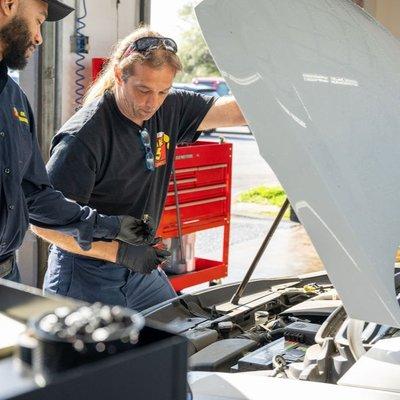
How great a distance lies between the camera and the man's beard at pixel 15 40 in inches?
104

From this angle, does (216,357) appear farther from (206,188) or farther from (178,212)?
(206,188)

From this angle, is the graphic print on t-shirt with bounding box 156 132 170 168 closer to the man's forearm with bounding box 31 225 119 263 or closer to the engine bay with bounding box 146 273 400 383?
the man's forearm with bounding box 31 225 119 263

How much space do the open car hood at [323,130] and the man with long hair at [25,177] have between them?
3.62ft

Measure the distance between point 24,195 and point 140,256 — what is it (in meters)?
0.53

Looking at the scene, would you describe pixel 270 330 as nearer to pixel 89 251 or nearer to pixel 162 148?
pixel 89 251

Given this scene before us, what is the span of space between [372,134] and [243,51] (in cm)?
45

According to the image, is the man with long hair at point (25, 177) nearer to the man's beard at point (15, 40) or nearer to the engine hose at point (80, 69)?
the man's beard at point (15, 40)

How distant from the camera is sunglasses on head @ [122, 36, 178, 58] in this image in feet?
9.74

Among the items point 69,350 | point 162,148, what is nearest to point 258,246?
point 162,148

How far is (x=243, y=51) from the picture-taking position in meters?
1.80

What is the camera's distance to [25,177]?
285 cm

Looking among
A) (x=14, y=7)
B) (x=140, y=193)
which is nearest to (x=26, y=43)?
(x=14, y=7)

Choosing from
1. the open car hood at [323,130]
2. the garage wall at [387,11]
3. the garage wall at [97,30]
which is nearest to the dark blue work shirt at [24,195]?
the open car hood at [323,130]

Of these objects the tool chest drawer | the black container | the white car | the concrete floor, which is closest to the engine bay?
the white car
